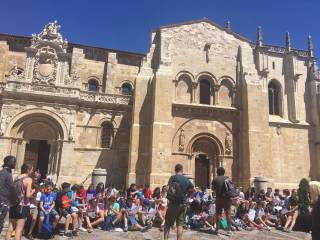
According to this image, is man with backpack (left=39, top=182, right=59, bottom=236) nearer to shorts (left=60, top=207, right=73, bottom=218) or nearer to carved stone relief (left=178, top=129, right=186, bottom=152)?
shorts (left=60, top=207, right=73, bottom=218)

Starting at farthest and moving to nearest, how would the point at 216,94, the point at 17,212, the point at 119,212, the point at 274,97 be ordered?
the point at 274,97, the point at 216,94, the point at 119,212, the point at 17,212

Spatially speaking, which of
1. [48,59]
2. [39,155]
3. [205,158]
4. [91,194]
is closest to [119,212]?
[91,194]

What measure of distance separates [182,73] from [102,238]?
1563cm

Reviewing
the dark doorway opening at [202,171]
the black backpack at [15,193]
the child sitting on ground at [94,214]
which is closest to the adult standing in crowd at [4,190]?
the black backpack at [15,193]

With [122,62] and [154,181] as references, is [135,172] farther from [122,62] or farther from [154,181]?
[122,62]

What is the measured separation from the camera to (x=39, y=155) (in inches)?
910

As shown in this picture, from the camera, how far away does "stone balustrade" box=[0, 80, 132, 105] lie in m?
21.5

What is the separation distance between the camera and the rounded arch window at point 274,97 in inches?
1039

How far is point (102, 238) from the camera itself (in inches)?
347

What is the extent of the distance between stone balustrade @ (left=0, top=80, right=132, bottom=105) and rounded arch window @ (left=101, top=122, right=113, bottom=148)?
1.71 meters

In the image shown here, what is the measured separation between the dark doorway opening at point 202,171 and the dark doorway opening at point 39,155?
423 inches

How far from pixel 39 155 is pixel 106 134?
5024 millimetres

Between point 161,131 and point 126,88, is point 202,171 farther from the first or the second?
point 126,88

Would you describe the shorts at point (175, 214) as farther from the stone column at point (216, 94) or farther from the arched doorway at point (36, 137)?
the stone column at point (216, 94)
